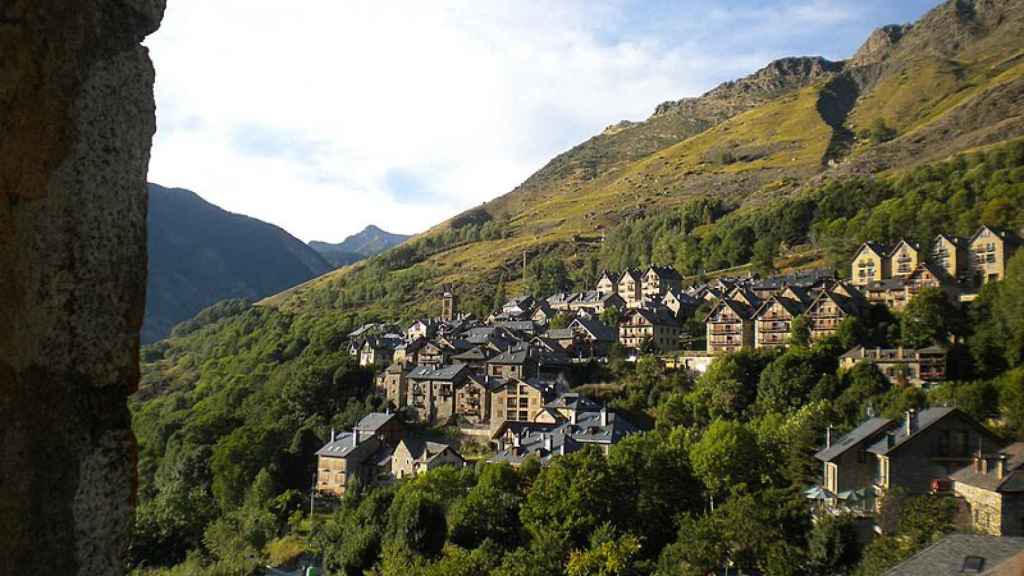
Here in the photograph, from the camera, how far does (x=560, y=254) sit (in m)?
138

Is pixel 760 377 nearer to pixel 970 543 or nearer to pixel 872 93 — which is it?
pixel 970 543

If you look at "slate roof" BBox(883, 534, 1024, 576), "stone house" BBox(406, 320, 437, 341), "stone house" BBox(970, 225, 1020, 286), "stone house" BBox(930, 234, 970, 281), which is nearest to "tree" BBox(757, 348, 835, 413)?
"stone house" BBox(970, 225, 1020, 286)

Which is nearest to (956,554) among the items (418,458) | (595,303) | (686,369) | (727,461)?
(727,461)

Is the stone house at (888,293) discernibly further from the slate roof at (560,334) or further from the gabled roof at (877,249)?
the slate roof at (560,334)

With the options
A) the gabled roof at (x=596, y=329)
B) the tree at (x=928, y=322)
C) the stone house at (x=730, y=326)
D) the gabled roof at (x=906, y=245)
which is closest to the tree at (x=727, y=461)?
the tree at (x=928, y=322)

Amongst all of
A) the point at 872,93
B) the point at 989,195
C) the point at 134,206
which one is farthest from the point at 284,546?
the point at 872,93

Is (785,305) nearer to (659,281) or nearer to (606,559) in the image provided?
(659,281)

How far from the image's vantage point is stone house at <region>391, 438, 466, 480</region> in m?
53.2

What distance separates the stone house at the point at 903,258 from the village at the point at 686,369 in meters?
0.11

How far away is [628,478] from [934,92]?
5850 inches

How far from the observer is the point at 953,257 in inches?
2402

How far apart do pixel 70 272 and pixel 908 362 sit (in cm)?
5018

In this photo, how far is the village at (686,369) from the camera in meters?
34.0

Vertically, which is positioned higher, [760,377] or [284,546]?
[760,377]
